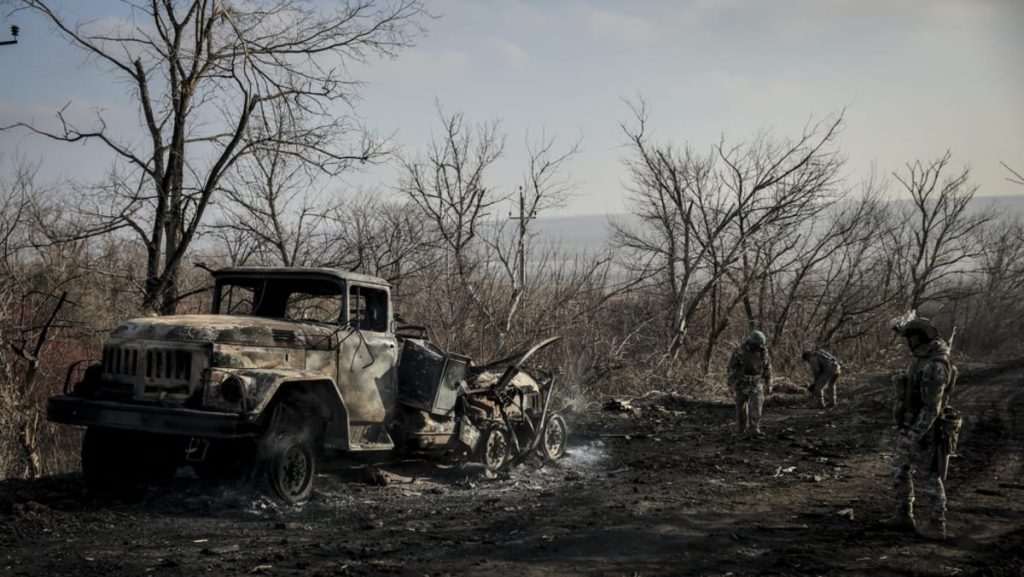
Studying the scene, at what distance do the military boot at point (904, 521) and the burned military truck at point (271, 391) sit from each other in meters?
4.51

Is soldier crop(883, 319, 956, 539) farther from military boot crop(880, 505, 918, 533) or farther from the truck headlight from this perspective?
the truck headlight

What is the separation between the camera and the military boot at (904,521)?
730cm

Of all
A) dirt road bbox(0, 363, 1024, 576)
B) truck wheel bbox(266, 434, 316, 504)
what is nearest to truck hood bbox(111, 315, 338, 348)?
truck wheel bbox(266, 434, 316, 504)

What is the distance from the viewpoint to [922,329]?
7520 millimetres

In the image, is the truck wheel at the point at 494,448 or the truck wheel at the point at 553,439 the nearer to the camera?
the truck wheel at the point at 494,448

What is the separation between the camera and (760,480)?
993 centimetres


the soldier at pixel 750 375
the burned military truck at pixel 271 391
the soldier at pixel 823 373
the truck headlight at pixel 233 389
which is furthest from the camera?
the soldier at pixel 823 373

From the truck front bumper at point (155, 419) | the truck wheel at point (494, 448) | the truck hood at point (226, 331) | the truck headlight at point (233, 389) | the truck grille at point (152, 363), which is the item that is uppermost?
the truck hood at point (226, 331)

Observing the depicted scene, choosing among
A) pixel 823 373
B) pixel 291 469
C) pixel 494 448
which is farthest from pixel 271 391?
pixel 823 373

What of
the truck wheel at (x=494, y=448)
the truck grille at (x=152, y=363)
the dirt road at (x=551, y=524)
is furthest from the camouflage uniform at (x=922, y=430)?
the truck grille at (x=152, y=363)

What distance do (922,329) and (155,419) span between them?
21.8 feet

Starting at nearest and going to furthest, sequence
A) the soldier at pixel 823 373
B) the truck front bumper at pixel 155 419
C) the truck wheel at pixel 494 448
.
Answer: the truck front bumper at pixel 155 419, the truck wheel at pixel 494 448, the soldier at pixel 823 373

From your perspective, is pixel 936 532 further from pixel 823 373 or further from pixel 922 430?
pixel 823 373

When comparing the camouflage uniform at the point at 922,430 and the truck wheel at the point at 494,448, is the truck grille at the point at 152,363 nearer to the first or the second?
the truck wheel at the point at 494,448
